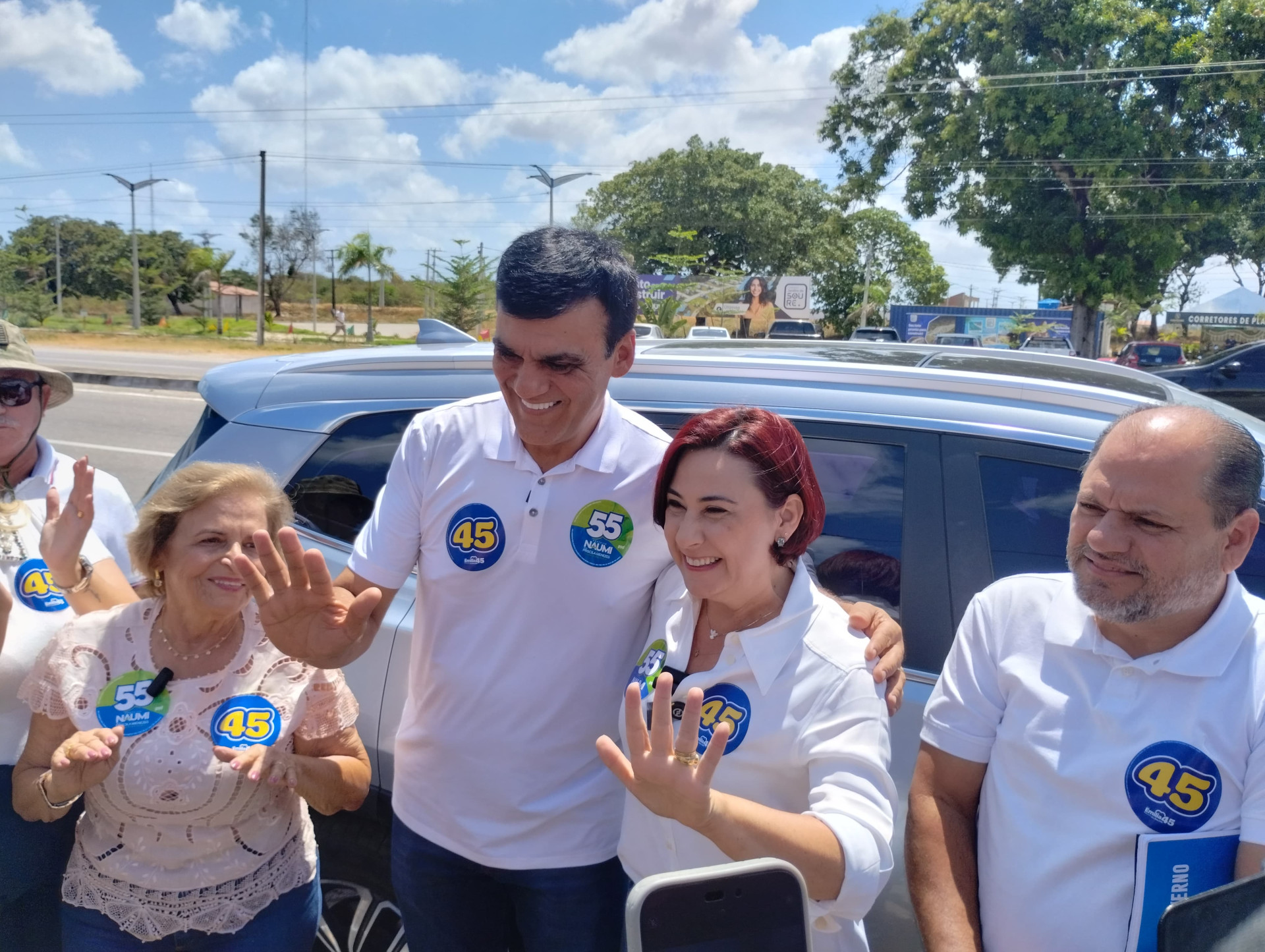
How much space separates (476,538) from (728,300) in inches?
1135

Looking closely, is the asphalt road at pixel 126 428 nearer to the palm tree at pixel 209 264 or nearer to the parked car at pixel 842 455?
the parked car at pixel 842 455

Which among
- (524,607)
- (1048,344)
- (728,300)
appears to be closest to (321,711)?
(524,607)

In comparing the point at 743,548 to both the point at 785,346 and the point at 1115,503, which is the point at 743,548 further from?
the point at 785,346

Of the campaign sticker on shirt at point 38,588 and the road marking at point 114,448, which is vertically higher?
the campaign sticker on shirt at point 38,588

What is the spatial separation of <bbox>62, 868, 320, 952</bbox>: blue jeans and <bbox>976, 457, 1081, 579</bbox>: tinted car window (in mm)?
1713

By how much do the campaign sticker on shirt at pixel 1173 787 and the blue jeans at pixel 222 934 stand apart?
1.73m

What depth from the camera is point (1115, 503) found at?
5.41 ft

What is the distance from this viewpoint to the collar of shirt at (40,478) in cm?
253

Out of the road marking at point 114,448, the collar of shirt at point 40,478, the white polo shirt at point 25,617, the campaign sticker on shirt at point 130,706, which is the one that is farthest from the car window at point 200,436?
the road marking at point 114,448

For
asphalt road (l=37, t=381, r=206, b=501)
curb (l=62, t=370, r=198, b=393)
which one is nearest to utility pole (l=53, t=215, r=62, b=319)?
curb (l=62, t=370, r=198, b=393)

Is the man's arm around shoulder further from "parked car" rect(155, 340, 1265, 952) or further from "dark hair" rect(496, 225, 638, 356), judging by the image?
"dark hair" rect(496, 225, 638, 356)

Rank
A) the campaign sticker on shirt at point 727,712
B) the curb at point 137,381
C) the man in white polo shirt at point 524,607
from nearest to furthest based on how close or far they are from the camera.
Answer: the campaign sticker on shirt at point 727,712 < the man in white polo shirt at point 524,607 < the curb at point 137,381

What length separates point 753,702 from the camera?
5.24 ft

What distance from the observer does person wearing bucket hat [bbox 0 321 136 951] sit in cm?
229
